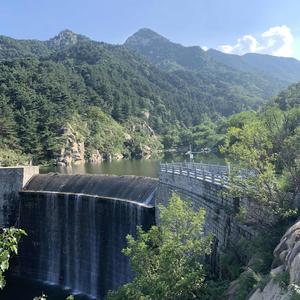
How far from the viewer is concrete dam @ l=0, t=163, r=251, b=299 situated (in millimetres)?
25109

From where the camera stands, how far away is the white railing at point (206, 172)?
19.2m

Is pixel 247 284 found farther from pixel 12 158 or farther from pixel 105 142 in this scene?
pixel 105 142

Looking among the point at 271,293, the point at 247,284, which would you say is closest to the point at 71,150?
the point at 247,284

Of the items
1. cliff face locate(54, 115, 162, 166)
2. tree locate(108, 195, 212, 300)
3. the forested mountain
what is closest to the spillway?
tree locate(108, 195, 212, 300)

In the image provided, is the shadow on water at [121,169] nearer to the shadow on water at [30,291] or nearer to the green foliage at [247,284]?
the shadow on water at [30,291]

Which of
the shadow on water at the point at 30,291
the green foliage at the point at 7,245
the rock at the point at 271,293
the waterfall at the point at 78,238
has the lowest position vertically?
the shadow on water at the point at 30,291

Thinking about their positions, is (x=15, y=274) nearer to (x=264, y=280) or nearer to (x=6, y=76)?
(x=264, y=280)

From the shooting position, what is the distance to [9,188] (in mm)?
33594

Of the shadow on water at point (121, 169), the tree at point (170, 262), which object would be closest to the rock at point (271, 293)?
the tree at point (170, 262)

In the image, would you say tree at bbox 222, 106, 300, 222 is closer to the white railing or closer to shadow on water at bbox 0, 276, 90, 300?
the white railing

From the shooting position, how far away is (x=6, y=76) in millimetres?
106375

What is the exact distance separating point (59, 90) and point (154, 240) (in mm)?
97343

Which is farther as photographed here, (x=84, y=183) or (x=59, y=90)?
(x=59, y=90)

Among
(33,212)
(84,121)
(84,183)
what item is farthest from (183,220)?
(84,121)
